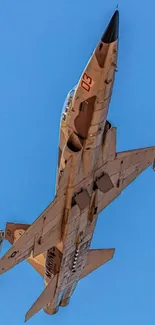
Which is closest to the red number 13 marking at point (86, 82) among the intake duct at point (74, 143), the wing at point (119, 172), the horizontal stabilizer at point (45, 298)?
the intake duct at point (74, 143)

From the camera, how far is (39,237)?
2455cm

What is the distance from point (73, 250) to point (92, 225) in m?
1.23

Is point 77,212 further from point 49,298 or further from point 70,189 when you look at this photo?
point 49,298

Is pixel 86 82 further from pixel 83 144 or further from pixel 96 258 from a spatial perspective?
Answer: pixel 96 258

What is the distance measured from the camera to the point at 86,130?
888 inches

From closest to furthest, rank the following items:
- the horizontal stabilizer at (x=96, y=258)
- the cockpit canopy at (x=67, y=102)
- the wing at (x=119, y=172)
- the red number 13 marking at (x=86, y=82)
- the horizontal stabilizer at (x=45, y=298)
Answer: the red number 13 marking at (x=86, y=82) < the cockpit canopy at (x=67, y=102) < the wing at (x=119, y=172) < the horizontal stabilizer at (x=45, y=298) < the horizontal stabilizer at (x=96, y=258)

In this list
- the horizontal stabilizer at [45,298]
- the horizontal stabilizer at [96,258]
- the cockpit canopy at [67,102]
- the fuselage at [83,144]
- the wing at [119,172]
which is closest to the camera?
the fuselage at [83,144]

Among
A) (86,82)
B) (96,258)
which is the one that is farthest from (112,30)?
(96,258)

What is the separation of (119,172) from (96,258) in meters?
5.52

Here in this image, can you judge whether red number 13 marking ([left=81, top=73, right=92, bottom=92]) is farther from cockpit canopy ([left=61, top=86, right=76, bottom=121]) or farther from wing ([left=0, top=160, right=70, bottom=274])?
wing ([left=0, top=160, right=70, bottom=274])

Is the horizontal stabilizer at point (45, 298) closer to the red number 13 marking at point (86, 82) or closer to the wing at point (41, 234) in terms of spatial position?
the wing at point (41, 234)

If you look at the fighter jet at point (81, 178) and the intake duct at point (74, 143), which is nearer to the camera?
the fighter jet at point (81, 178)

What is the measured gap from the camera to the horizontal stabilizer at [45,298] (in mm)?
26969

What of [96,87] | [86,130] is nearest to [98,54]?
[96,87]
